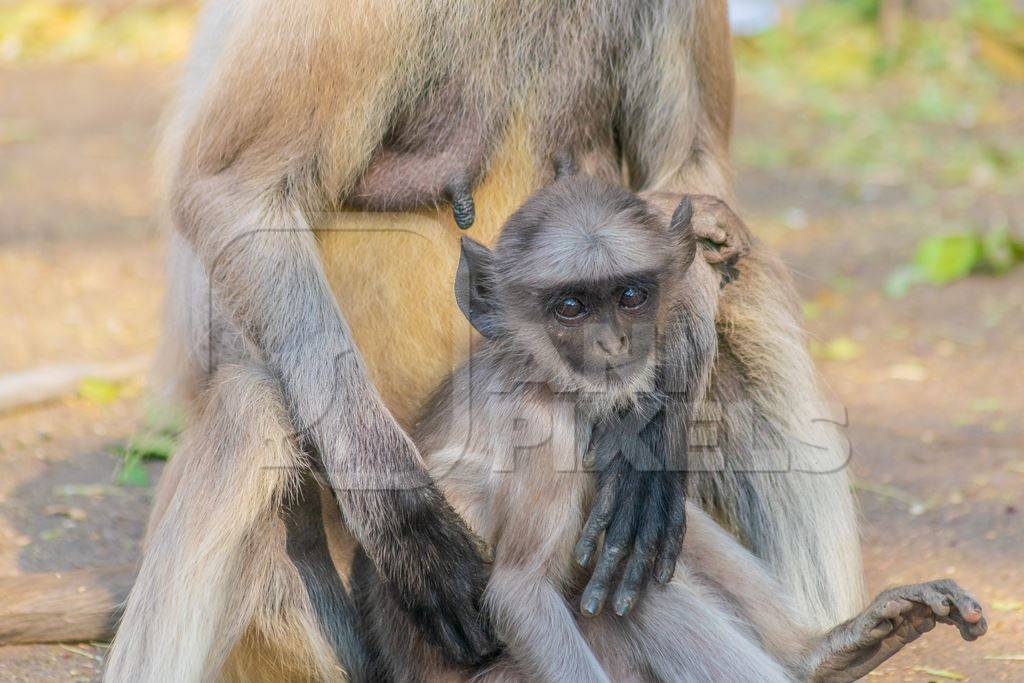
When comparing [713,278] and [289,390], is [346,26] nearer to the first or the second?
[289,390]

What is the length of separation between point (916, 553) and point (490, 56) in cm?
187

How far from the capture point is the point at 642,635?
284 cm

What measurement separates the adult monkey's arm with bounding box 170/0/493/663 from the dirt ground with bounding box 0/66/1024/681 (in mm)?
953

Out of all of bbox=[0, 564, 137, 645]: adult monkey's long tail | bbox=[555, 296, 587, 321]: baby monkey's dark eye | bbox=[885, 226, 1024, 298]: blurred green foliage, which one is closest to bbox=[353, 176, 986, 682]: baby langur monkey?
bbox=[555, 296, 587, 321]: baby monkey's dark eye

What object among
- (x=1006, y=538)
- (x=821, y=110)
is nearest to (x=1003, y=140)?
(x=821, y=110)

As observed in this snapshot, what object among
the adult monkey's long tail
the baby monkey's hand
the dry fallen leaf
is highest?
the baby monkey's hand

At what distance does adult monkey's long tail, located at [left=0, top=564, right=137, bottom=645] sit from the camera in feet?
10.9

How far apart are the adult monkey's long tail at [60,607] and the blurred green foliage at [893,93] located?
589cm

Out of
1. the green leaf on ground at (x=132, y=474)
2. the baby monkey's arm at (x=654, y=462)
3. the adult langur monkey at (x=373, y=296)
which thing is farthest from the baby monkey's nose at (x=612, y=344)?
the green leaf on ground at (x=132, y=474)

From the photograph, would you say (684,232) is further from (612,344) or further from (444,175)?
(444,175)

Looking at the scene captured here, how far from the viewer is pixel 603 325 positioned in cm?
267

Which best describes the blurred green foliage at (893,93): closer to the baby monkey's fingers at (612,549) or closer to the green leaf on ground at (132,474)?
the green leaf on ground at (132,474)

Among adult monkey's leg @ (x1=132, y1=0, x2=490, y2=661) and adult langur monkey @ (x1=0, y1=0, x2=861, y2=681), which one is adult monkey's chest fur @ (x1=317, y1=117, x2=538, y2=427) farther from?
adult monkey's leg @ (x1=132, y1=0, x2=490, y2=661)

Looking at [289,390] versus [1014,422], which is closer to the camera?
[289,390]
